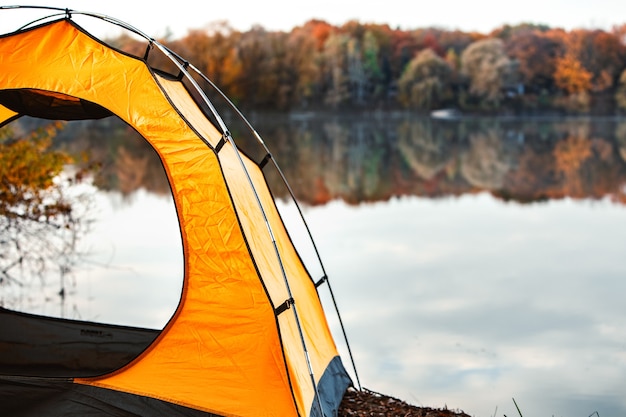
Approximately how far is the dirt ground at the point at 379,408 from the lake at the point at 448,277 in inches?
22.4

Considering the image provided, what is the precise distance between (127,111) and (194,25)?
5143cm

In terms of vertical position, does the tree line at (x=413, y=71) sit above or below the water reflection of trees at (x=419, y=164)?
above

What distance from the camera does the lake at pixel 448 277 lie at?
534 centimetres

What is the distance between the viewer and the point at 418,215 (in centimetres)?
1341

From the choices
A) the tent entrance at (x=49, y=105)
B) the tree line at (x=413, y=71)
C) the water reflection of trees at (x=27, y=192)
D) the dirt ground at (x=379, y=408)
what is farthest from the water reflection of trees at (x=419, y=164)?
the tree line at (x=413, y=71)

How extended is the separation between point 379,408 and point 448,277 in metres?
4.43

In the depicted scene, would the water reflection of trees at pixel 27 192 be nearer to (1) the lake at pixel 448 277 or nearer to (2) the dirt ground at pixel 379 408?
(1) the lake at pixel 448 277

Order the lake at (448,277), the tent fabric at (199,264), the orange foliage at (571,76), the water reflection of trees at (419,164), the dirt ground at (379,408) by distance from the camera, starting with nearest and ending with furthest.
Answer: the tent fabric at (199,264) < the dirt ground at (379,408) < the lake at (448,277) < the water reflection of trees at (419,164) < the orange foliage at (571,76)

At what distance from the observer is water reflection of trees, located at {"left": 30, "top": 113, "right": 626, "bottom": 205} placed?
16.9 meters

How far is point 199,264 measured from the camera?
3.82 meters

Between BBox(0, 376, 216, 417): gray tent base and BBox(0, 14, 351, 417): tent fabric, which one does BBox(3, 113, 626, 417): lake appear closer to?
BBox(0, 14, 351, 417): tent fabric

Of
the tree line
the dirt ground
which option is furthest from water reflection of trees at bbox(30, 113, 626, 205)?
the tree line

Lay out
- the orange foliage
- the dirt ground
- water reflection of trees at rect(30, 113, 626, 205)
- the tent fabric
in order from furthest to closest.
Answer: the orange foliage < water reflection of trees at rect(30, 113, 626, 205) < the dirt ground < the tent fabric

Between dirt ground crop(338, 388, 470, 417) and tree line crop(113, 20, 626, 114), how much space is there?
154 feet
